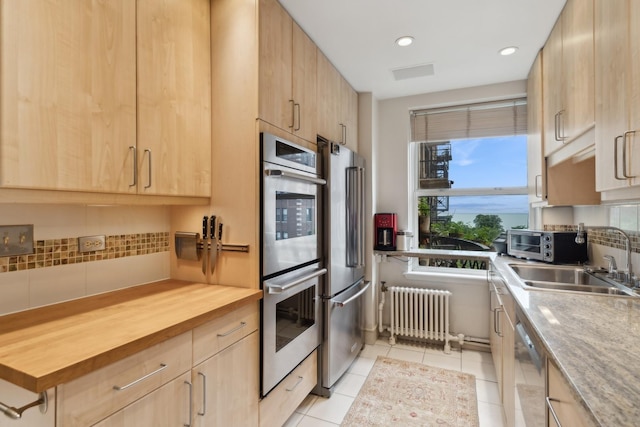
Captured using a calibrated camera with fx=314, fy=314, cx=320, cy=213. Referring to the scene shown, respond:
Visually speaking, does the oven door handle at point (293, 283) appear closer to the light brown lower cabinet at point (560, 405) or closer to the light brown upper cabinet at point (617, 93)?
the light brown lower cabinet at point (560, 405)

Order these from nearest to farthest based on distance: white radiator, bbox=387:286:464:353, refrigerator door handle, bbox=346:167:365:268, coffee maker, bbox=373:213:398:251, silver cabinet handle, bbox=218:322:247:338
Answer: silver cabinet handle, bbox=218:322:247:338
refrigerator door handle, bbox=346:167:365:268
white radiator, bbox=387:286:464:353
coffee maker, bbox=373:213:398:251

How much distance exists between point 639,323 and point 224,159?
1.90 meters

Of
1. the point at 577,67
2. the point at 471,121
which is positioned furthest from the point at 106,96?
the point at 471,121

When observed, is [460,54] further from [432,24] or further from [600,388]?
[600,388]

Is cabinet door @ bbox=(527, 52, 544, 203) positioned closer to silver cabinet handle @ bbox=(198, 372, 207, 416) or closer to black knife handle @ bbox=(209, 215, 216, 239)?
black knife handle @ bbox=(209, 215, 216, 239)

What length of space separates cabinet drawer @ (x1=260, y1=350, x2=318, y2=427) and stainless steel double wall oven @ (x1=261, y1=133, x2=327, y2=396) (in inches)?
3.1

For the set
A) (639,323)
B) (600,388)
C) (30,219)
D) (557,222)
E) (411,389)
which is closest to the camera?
(600,388)

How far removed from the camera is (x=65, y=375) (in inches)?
32.5

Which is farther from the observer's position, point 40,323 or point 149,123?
point 149,123

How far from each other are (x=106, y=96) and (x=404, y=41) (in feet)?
6.30

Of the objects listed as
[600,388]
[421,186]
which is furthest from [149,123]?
[421,186]

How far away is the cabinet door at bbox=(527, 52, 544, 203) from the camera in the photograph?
2307 millimetres

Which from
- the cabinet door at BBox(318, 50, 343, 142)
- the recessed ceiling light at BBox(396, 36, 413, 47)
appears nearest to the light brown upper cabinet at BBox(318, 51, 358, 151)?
the cabinet door at BBox(318, 50, 343, 142)

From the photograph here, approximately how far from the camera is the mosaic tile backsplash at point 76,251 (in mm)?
1279
